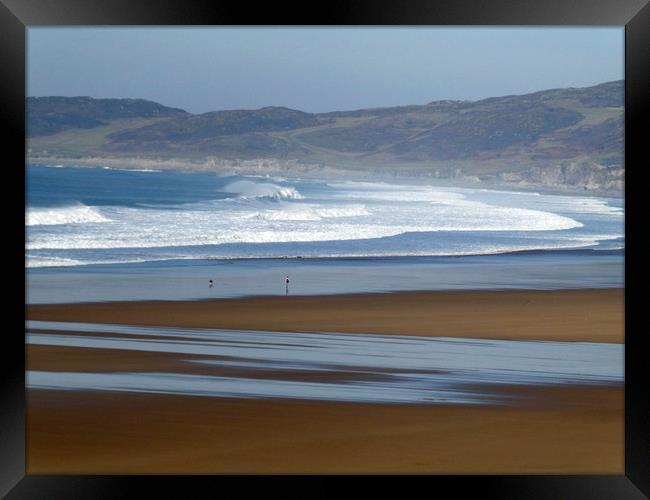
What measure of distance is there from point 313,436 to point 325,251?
41.8 feet

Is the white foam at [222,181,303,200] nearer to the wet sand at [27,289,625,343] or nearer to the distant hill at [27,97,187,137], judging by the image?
the distant hill at [27,97,187,137]

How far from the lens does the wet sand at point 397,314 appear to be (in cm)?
955

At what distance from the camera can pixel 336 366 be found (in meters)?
7.77

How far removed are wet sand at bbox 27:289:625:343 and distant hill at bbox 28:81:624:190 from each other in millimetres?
18312

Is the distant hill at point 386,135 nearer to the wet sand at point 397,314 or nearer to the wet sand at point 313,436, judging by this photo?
the wet sand at point 397,314

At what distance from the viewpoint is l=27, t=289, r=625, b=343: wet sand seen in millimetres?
9547

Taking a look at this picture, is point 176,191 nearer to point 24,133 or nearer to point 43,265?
point 43,265

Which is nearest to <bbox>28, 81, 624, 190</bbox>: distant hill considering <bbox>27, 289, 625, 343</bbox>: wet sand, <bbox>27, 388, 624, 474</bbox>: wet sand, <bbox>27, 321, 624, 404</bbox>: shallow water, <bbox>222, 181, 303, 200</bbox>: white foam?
<bbox>222, 181, 303, 200</bbox>: white foam

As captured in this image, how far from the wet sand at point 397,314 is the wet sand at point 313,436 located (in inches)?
104

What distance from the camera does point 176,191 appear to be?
26500 millimetres

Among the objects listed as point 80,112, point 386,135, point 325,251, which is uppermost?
point 80,112

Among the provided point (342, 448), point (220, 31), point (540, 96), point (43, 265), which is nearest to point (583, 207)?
point (540, 96)

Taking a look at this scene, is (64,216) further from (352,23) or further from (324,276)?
(352,23)

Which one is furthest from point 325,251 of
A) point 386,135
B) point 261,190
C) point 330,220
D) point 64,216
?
point 386,135
